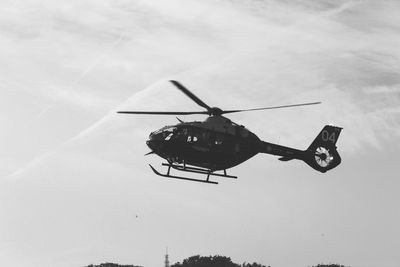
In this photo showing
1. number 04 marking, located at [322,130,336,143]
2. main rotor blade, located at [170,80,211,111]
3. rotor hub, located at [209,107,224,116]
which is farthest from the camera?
number 04 marking, located at [322,130,336,143]

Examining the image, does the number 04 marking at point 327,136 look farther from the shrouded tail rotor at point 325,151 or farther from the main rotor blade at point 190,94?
the main rotor blade at point 190,94

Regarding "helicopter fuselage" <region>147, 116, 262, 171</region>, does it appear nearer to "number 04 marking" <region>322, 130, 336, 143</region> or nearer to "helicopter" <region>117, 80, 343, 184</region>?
"helicopter" <region>117, 80, 343, 184</region>

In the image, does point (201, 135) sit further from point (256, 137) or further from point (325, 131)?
point (325, 131)

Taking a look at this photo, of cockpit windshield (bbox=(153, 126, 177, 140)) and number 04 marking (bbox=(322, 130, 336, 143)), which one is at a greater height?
number 04 marking (bbox=(322, 130, 336, 143))

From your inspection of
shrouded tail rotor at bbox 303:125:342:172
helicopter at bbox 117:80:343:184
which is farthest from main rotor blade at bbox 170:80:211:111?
shrouded tail rotor at bbox 303:125:342:172

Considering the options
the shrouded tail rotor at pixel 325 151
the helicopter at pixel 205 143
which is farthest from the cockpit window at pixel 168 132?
the shrouded tail rotor at pixel 325 151

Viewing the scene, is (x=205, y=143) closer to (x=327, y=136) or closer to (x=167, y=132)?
(x=167, y=132)

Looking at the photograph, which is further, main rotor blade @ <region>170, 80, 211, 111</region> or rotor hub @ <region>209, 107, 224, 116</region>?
rotor hub @ <region>209, 107, 224, 116</region>

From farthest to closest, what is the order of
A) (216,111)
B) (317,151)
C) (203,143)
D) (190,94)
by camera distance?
(317,151) → (216,111) → (203,143) → (190,94)

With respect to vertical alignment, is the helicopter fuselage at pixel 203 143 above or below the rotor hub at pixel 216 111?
below

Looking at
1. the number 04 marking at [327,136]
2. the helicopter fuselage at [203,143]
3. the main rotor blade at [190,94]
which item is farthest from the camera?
the number 04 marking at [327,136]

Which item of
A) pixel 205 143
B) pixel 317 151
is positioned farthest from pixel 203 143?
pixel 317 151

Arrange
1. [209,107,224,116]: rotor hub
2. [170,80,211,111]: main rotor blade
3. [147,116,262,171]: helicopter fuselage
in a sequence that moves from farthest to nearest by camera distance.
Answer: [209,107,224,116]: rotor hub < [147,116,262,171]: helicopter fuselage < [170,80,211,111]: main rotor blade

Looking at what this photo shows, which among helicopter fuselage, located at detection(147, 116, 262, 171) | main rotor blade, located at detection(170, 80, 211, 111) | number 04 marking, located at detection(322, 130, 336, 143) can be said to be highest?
number 04 marking, located at detection(322, 130, 336, 143)
